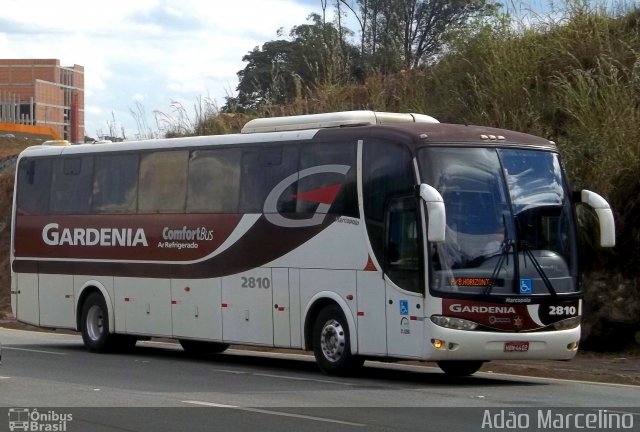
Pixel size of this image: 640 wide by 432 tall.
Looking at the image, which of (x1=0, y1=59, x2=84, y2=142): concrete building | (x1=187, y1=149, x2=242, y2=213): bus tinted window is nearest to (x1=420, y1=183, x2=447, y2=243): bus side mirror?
(x1=187, y1=149, x2=242, y2=213): bus tinted window

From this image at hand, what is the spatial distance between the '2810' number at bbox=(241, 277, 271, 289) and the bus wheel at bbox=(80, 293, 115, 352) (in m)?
3.79

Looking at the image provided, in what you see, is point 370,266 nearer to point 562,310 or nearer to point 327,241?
point 327,241

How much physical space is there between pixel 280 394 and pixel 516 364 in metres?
5.35

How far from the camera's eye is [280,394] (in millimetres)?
14883

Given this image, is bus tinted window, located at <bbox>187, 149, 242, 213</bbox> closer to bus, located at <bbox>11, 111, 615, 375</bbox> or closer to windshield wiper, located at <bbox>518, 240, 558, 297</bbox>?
bus, located at <bbox>11, 111, 615, 375</bbox>

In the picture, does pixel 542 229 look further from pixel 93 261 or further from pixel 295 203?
pixel 93 261

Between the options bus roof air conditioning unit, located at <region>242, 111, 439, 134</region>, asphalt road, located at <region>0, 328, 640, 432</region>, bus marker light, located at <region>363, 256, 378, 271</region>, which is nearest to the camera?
asphalt road, located at <region>0, 328, 640, 432</region>

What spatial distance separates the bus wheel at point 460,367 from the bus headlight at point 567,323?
1617mm

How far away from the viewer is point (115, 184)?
21.5 meters

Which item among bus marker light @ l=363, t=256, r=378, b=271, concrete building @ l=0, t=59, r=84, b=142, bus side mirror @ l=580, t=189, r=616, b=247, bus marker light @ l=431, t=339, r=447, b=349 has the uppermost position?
concrete building @ l=0, t=59, r=84, b=142

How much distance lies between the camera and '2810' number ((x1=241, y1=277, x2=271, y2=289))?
18609 mm

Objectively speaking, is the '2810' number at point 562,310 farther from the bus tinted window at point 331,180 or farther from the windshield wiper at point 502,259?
the bus tinted window at point 331,180

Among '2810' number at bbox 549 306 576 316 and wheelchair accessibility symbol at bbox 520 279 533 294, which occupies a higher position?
wheelchair accessibility symbol at bbox 520 279 533 294
